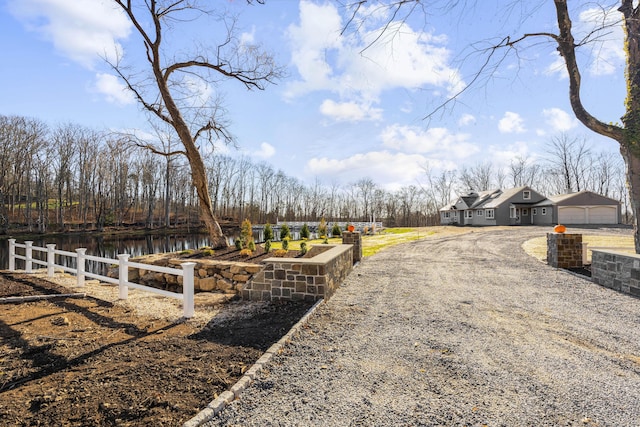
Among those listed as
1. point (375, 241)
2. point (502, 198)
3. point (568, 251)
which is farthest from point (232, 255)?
point (502, 198)

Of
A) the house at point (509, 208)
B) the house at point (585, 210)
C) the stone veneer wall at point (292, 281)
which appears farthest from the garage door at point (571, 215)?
the stone veneer wall at point (292, 281)

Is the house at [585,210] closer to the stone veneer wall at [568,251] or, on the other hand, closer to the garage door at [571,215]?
the garage door at [571,215]

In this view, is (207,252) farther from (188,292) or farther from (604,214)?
(604,214)

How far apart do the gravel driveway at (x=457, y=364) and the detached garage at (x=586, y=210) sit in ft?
89.4

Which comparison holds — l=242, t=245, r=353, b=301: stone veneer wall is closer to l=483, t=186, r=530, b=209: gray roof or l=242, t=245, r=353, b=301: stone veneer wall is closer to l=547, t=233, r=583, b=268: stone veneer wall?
l=547, t=233, r=583, b=268: stone veneer wall

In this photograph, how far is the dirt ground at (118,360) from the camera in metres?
2.23

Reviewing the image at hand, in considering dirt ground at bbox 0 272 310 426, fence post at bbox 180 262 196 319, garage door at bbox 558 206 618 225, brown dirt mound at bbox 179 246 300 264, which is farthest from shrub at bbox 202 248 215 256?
garage door at bbox 558 206 618 225

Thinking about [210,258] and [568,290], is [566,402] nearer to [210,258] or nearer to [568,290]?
[568,290]

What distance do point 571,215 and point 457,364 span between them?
106 feet

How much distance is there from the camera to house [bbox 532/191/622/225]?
27.2 m

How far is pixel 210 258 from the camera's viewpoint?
8.66 m

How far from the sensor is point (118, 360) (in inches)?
120

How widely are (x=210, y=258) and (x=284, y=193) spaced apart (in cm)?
4140

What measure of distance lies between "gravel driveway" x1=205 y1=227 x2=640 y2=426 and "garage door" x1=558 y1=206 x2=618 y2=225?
89.7 feet
